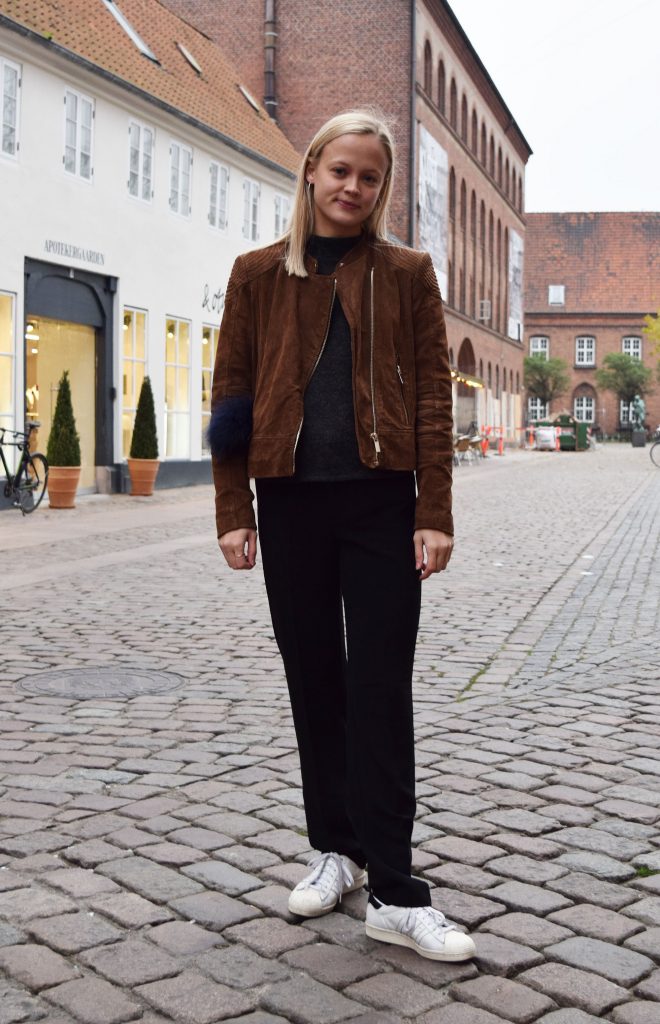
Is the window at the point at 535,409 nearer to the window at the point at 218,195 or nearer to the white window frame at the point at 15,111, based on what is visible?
the window at the point at 218,195

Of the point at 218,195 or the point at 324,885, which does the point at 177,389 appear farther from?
the point at 324,885

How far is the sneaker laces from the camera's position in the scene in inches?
136

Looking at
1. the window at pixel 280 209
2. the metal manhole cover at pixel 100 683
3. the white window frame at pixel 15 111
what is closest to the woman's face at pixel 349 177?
the metal manhole cover at pixel 100 683

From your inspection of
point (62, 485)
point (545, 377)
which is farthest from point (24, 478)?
point (545, 377)

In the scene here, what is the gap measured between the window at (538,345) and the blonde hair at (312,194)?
78.2 m

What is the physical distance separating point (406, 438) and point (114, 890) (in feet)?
4.91

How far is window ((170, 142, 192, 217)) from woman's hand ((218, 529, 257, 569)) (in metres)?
21.6

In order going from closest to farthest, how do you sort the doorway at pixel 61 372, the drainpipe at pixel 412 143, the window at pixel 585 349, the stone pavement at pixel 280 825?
the stone pavement at pixel 280 825, the doorway at pixel 61 372, the drainpipe at pixel 412 143, the window at pixel 585 349

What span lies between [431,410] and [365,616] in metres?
0.54

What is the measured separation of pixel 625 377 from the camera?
75000mm

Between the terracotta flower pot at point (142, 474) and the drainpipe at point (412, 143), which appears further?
the drainpipe at point (412, 143)

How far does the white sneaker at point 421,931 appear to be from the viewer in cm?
314

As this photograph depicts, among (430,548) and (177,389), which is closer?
(430,548)

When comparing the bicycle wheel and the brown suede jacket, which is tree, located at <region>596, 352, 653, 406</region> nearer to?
the bicycle wheel
